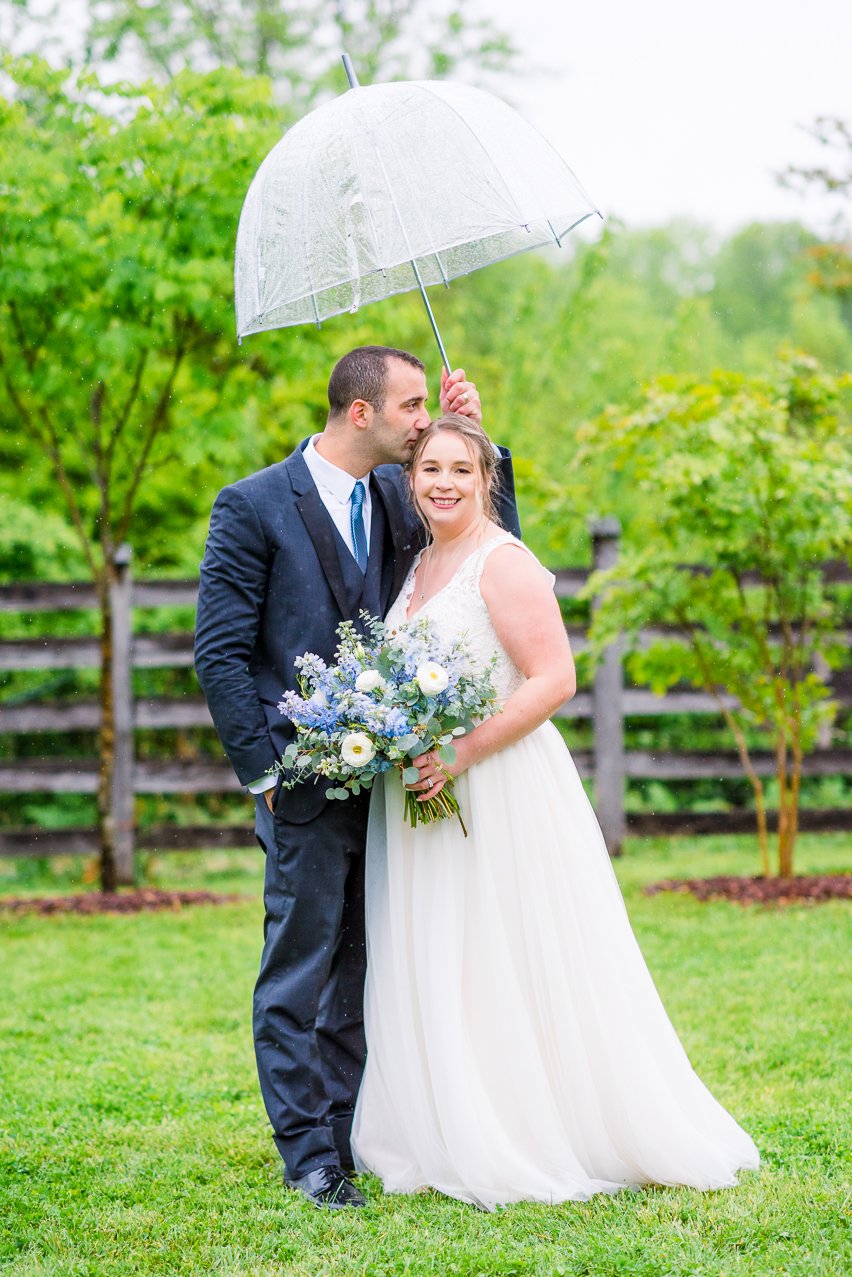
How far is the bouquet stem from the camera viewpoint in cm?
359

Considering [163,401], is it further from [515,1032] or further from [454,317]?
[454,317]

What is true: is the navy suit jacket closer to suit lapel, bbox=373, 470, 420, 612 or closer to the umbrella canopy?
suit lapel, bbox=373, 470, 420, 612

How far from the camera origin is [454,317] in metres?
17.6

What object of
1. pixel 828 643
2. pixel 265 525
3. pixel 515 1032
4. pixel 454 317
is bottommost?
pixel 515 1032

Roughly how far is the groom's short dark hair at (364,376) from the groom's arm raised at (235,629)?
412 millimetres

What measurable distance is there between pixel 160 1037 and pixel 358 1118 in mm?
1812

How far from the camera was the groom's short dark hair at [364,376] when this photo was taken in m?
3.75

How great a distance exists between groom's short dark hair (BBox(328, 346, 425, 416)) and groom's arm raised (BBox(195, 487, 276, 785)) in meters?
0.41

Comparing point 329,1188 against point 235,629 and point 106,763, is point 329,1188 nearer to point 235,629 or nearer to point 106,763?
point 235,629

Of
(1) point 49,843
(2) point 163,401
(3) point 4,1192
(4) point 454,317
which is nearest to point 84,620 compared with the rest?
(1) point 49,843

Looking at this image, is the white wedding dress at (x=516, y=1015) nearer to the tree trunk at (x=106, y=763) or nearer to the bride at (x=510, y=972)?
the bride at (x=510, y=972)

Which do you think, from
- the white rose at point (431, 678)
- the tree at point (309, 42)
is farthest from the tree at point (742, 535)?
the tree at point (309, 42)

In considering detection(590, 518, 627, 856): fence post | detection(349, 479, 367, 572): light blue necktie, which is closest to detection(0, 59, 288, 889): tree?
detection(590, 518, 627, 856): fence post

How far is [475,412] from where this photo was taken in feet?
12.6
